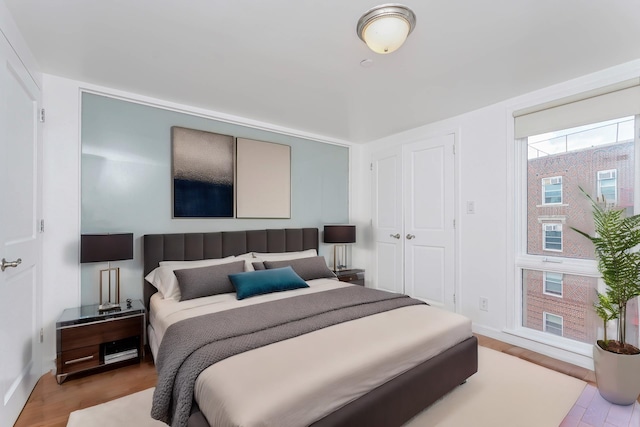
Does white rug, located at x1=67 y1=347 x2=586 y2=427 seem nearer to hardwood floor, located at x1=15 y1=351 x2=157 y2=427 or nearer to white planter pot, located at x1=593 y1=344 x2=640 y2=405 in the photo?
hardwood floor, located at x1=15 y1=351 x2=157 y2=427

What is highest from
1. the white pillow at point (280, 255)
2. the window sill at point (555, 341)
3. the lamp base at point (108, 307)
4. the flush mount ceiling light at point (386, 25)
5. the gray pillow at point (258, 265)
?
the flush mount ceiling light at point (386, 25)

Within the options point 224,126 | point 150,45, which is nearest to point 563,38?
point 150,45

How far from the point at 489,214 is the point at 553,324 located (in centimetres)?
118

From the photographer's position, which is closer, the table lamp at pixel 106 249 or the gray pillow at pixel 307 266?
the table lamp at pixel 106 249

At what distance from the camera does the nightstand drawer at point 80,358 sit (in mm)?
2326

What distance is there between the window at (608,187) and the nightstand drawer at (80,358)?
4.33 m

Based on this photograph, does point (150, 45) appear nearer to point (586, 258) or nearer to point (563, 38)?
point (563, 38)

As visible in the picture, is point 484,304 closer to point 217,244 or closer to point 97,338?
point 217,244

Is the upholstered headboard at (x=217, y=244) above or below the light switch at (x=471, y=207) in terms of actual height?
below

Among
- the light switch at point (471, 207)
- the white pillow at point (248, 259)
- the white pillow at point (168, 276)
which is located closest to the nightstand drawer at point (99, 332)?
the white pillow at point (168, 276)

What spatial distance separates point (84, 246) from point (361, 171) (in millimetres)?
3672

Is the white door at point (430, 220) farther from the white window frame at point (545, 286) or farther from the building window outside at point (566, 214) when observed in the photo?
the white window frame at point (545, 286)

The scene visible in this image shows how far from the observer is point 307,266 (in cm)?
339

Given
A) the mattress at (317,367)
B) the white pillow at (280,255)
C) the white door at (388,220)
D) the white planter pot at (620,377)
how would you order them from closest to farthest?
1. the mattress at (317,367)
2. the white planter pot at (620,377)
3. the white pillow at (280,255)
4. the white door at (388,220)
